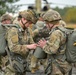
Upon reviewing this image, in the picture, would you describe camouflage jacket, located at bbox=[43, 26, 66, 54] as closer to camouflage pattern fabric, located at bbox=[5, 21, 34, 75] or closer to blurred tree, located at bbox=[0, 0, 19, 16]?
camouflage pattern fabric, located at bbox=[5, 21, 34, 75]

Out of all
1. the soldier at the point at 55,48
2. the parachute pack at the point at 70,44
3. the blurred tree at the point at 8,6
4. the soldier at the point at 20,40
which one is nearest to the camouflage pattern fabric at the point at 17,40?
the soldier at the point at 20,40

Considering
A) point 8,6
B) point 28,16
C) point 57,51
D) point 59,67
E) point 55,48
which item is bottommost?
point 8,6

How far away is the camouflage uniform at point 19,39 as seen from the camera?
720 cm

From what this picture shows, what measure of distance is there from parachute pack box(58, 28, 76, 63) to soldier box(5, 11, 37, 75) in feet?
1.93

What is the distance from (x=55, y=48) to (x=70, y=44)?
0.30 m

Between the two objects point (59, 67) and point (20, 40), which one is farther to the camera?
point (20, 40)

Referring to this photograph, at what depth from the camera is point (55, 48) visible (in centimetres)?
691

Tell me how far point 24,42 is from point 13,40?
355 millimetres

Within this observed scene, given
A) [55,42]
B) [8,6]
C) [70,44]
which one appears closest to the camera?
[55,42]

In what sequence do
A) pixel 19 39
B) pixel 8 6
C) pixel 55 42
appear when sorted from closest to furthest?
1. pixel 55 42
2. pixel 19 39
3. pixel 8 6

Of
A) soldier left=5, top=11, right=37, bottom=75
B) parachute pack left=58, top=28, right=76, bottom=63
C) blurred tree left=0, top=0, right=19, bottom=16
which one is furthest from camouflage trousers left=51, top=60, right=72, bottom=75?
blurred tree left=0, top=0, right=19, bottom=16

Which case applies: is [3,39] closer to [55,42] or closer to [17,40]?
[17,40]

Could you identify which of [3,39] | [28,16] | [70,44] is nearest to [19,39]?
[3,39]

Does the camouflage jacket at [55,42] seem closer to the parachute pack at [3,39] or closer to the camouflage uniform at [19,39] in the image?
the camouflage uniform at [19,39]
